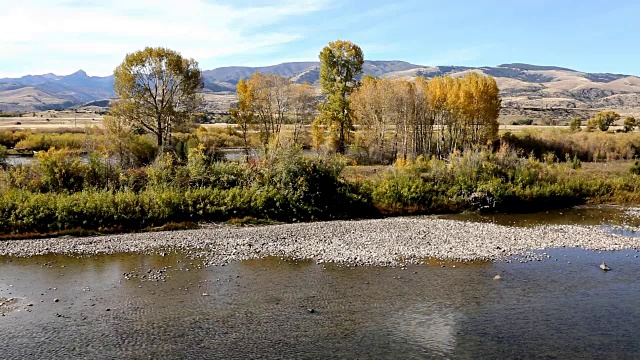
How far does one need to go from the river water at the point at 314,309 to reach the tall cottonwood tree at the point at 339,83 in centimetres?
3691

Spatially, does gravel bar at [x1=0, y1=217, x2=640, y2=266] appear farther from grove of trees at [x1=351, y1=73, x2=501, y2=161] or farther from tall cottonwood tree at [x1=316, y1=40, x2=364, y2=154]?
tall cottonwood tree at [x1=316, y1=40, x2=364, y2=154]

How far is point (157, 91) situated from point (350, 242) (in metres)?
32.5

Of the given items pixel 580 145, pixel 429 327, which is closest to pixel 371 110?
pixel 580 145

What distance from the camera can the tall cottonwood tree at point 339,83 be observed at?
56688mm

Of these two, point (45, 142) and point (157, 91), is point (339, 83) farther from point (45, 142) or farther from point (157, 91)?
point (45, 142)

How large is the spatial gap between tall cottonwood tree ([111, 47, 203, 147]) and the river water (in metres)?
28.4

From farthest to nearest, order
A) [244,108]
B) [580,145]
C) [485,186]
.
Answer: [580,145] < [244,108] < [485,186]

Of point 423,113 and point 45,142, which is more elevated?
point 423,113

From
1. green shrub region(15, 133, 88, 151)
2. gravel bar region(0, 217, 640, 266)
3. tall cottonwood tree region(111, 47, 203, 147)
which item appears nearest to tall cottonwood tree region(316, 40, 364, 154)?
tall cottonwood tree region(111, 47, 203, 147)

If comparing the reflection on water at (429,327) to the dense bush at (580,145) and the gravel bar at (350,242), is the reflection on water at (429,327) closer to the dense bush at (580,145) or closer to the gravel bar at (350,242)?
the gravel bar at (350,242)

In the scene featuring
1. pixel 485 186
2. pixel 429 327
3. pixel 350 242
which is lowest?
pixel 350 242

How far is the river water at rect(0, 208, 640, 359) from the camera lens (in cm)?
1450

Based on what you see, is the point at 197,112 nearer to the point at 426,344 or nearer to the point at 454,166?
the point at 454,166

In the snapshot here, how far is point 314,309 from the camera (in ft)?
57.0
